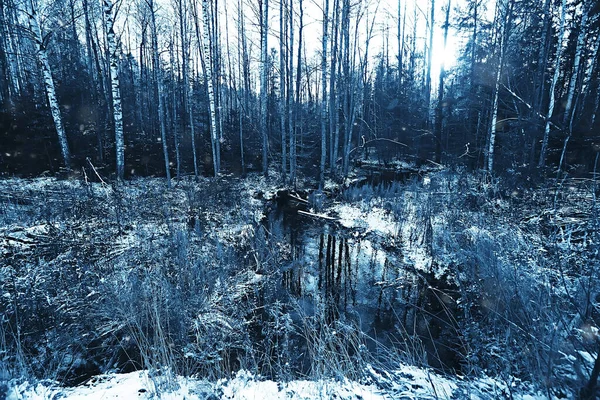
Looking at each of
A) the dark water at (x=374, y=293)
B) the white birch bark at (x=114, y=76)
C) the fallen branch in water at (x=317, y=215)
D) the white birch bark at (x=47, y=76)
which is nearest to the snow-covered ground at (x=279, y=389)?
the dark water at (x=374, y=293)

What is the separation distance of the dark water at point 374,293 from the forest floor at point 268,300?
0.06 m

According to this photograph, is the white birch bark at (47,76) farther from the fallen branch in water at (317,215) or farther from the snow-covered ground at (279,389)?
the snow-covered ground at (279,389)

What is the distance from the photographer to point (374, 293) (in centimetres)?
531

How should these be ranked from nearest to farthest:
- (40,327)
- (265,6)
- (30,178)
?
(40,327) → (30,178) → (265,6)

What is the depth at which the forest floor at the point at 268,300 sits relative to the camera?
2.54m

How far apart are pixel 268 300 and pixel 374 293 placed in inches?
76.9

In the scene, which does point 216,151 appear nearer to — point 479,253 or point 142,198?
point 142,198

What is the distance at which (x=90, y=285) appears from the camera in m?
4.63

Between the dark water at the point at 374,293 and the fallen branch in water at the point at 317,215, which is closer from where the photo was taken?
the dark water at the point at 374,293

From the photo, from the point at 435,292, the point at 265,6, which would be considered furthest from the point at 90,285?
the point at 265,6

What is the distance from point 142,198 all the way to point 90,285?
491 centimetres

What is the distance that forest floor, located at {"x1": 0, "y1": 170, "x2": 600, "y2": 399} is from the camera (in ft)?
8.33

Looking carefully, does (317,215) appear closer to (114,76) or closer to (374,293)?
(374,293)

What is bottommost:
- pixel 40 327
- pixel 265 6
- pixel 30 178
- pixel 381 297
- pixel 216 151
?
pixel 381 297
